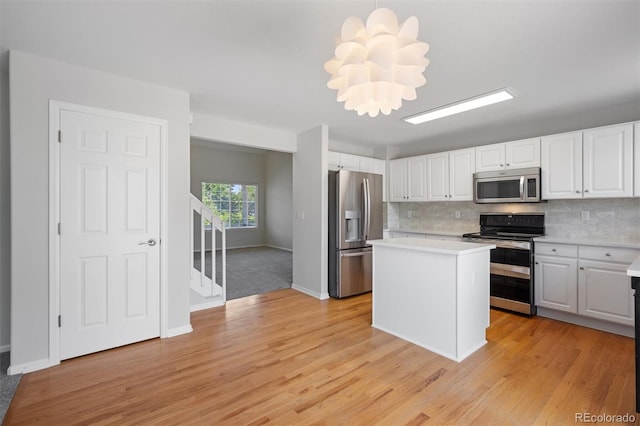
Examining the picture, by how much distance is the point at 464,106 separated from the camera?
3.33 m

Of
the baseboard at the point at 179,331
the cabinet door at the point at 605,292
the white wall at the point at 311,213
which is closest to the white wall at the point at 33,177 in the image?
the baseboard at the point at 179,331

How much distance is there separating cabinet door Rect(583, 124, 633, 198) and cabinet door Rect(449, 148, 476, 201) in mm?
1265

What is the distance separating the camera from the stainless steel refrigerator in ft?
14.0

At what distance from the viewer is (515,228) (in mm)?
4094

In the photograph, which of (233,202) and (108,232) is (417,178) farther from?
(233,202)

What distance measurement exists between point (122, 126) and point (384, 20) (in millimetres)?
2507

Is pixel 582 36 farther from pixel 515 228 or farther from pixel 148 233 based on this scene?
pixel 148 233

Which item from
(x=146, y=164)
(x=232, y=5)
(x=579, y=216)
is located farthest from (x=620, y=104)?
(x=146, y=164)

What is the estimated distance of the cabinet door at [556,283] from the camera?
10.7ft

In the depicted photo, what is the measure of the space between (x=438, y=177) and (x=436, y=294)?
261 cm

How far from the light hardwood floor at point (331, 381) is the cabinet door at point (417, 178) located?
2400 mm

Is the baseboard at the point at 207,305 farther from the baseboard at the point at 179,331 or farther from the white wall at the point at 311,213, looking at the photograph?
the white wall at the point at 311,213

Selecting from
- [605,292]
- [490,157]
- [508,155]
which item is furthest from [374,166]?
[605,292]

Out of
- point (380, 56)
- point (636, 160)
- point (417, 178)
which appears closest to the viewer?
point (380, 56)
